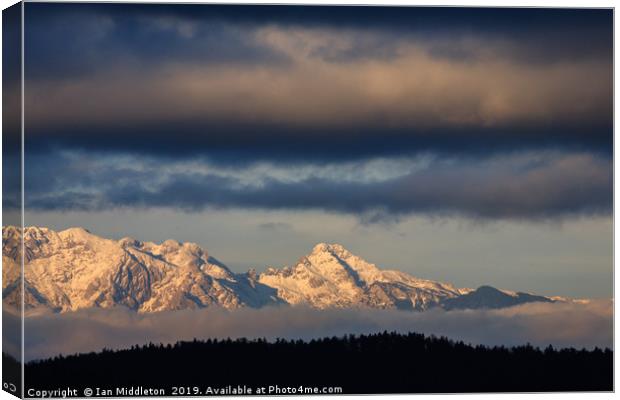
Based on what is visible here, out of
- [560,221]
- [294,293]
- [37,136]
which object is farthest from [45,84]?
[560,221]

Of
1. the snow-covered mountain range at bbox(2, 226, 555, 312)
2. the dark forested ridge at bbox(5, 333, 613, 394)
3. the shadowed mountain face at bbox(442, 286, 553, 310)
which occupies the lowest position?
the dark forested ridge at bbox(5, 333, 613, 394)

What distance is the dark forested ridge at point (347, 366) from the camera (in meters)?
38.3

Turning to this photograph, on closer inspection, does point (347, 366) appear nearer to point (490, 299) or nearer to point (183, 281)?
point (490, 299)

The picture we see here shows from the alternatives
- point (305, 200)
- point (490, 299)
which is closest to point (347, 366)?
point (490, 299)

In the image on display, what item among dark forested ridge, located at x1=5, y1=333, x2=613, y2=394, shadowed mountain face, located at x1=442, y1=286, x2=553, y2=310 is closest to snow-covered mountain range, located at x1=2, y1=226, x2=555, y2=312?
shadowed mountain face, located at x1=442, y1=286, x2=553, y2=310

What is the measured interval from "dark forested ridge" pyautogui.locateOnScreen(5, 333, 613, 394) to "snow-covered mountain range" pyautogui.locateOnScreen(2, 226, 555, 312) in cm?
108

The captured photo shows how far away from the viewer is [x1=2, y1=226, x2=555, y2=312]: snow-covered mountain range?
3794 cm

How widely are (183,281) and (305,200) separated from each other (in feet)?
12.0

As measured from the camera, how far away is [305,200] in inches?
1542

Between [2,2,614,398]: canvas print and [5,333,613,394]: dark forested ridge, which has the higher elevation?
[2,2,614,398]: canvas print

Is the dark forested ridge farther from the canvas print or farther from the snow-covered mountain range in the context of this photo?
the snow-covered mountain range

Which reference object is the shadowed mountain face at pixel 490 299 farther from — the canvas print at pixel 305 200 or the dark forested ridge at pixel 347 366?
the dark forested ridge at pixel 347 366

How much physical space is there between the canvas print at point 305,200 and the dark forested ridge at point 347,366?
0.06 m

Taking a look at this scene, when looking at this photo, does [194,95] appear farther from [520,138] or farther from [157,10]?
[520,138]
